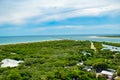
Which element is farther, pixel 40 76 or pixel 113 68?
pixel 113 68

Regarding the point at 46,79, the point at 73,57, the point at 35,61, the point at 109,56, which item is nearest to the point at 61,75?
the point at 46,79

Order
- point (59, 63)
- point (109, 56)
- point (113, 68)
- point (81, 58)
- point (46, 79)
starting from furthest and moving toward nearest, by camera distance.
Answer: point (109, 56) → point (81, 58) → point (59, 63) → point (113, 68) → point (46, 79)

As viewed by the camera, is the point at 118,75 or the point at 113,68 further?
the point at 113,68

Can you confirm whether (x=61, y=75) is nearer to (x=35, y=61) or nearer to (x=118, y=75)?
(x=118, y=75)

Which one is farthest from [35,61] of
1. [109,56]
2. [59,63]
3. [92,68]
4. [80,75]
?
[109,56]

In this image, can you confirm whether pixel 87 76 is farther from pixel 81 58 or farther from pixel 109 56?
pixel 109 56

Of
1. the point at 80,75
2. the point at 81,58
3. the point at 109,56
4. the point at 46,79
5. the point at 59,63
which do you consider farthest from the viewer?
the point at 109,56

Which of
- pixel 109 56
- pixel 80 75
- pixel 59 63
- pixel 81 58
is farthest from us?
pixel 109 56

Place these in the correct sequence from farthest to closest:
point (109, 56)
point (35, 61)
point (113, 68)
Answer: point (109, 56), point (35, 61), point (113, 68)
